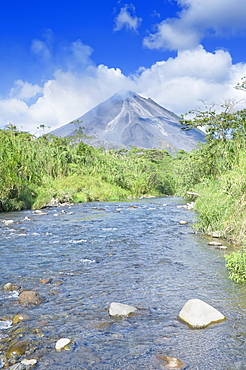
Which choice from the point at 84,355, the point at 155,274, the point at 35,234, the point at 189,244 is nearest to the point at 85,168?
the point at 35,234

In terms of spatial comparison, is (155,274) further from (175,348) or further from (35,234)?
(35,234)

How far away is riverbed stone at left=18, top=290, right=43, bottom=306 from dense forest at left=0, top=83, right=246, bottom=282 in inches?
130

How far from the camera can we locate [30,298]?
4.76m

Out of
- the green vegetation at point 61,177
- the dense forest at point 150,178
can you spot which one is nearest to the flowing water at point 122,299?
the dense forest at point 150,178

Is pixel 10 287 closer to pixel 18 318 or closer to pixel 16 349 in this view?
pixel 18 318

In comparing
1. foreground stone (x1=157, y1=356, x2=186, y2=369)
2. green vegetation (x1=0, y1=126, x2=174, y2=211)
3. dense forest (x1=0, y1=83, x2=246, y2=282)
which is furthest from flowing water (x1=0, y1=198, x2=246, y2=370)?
green vegetation (x1=0, y1=126, x2=174, y2=211)

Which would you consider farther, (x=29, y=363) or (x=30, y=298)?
(x=30, y=298)

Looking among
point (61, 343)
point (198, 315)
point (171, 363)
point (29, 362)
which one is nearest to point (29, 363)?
point (29, 362)

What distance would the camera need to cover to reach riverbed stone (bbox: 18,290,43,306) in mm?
4681

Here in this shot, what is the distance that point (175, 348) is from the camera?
135 inches

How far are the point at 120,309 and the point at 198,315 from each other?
1.05 meters

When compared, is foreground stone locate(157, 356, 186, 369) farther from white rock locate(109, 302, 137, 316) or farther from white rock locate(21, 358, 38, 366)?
white rock locate(21, 358, 38, 366)

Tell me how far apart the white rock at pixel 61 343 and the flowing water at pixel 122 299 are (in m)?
0.06

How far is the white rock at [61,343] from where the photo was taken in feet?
11.3
